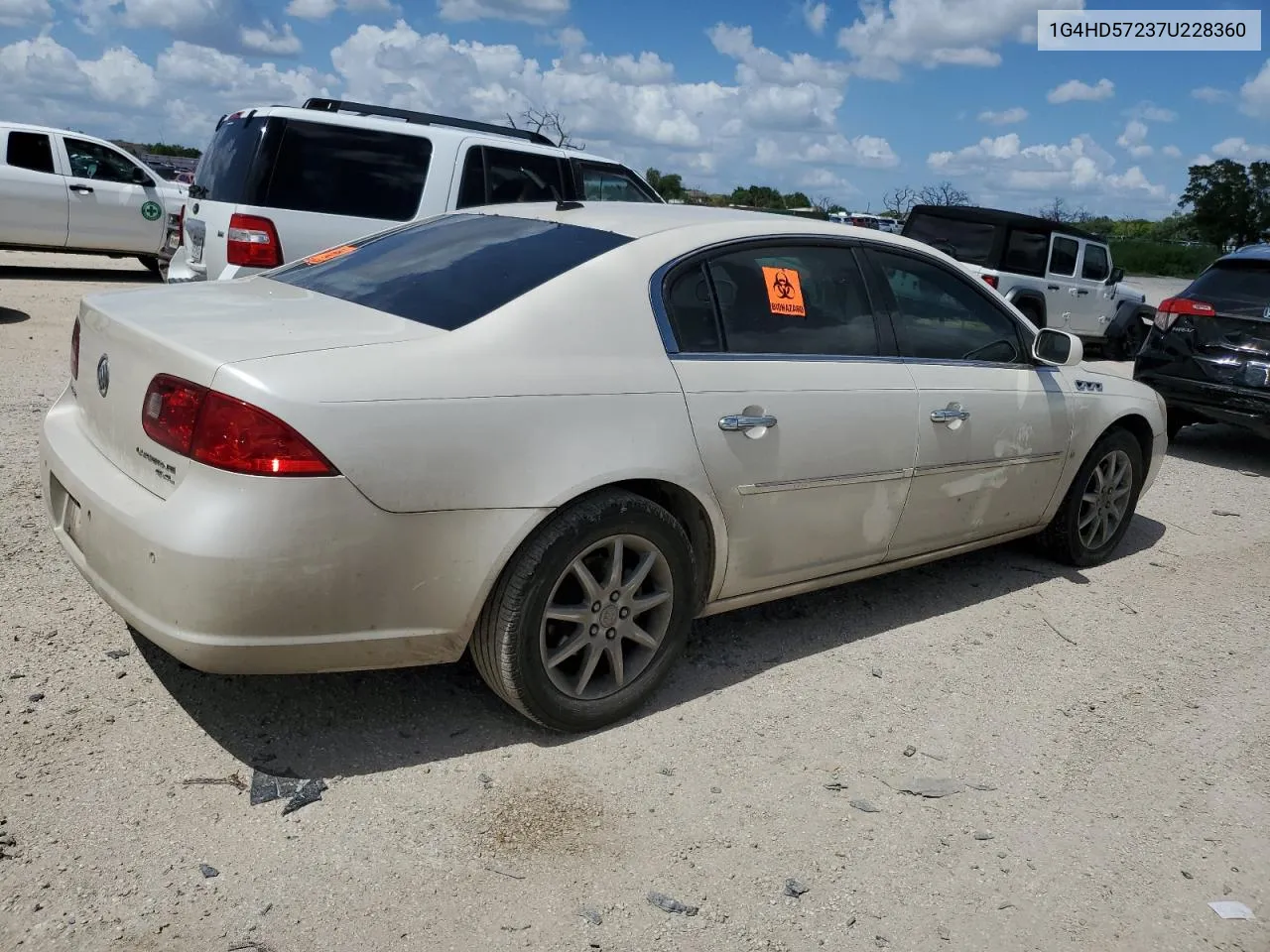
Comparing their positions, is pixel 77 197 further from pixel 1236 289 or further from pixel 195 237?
pixel 1236 289

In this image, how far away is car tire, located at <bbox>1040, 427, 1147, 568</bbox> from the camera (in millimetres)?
5320

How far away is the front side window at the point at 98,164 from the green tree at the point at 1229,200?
4864cm

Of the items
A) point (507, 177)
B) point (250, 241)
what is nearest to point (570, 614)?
point (250, 241)

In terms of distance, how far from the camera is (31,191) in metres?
14.1

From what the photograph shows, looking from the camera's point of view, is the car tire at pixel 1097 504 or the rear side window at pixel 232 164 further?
the rear side window at pixel 232 164

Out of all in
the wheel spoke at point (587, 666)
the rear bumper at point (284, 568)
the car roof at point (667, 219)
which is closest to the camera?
the rear bumper at point (284, 568)

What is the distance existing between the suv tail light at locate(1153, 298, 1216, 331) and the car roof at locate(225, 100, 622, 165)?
15.2 feet

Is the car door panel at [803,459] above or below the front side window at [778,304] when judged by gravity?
below

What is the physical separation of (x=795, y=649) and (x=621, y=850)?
1.53m

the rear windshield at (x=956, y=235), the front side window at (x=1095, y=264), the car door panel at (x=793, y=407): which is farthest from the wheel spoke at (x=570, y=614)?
the front side window at (x=1095, y=264)

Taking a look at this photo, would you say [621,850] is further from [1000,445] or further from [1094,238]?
[1094,238]

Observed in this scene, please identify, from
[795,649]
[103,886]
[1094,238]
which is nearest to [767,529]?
[795,649]

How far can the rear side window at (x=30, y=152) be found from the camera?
45.9 ft

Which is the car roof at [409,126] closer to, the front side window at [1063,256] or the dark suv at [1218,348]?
the dark suv at [1218,348]
